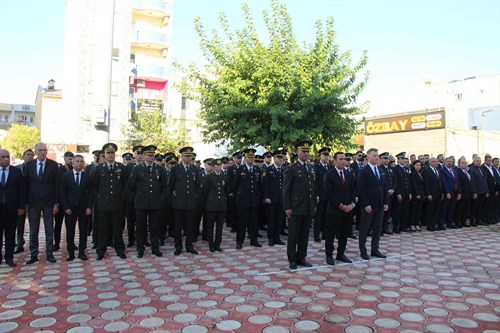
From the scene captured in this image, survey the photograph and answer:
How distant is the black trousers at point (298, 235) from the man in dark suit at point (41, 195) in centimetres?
369

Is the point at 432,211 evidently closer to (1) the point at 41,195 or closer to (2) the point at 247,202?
(2) the point at 247,202

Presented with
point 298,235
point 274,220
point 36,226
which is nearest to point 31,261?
point 36,226

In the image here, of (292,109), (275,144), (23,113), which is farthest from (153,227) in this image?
(23,113)

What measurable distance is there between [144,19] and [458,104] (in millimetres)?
26997

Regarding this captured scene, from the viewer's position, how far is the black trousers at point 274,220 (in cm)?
812

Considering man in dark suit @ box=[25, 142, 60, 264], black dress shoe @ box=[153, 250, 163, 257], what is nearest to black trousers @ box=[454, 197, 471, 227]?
black dress shoe @ box=[153, 250, 163, 257]

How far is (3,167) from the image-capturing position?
6.37m

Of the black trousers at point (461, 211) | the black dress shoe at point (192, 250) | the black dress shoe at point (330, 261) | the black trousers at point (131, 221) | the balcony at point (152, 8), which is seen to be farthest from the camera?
the balcony at point (152, 8)

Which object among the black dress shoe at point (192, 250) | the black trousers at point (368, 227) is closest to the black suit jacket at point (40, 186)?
the black dress shoe at point (192, 250)

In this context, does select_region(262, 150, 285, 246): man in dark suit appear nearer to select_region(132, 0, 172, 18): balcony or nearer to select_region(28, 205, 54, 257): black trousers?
select_region(28, 205, 54, 257): black trousers

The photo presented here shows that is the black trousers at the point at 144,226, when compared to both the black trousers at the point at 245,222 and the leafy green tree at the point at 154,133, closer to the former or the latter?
the black trousers at the point at 245,222

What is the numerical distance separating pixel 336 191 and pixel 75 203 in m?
4.22

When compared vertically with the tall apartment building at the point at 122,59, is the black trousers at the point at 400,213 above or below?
below

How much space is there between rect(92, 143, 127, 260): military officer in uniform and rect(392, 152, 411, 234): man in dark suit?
5924 millimetres
